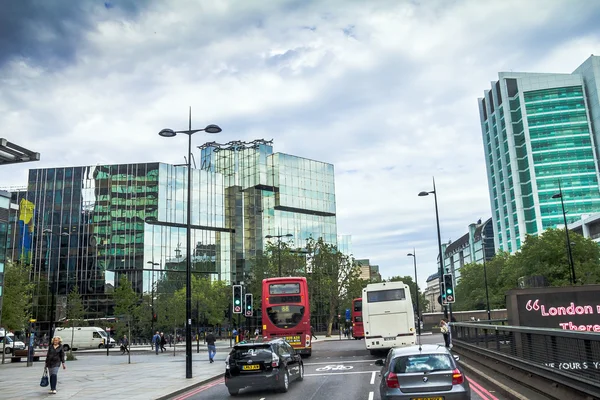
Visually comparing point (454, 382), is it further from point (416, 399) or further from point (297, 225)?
point (297, 225)

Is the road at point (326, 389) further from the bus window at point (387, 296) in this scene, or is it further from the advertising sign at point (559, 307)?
the bus window at point (387, 296)

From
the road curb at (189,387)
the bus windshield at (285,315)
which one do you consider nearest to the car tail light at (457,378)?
the road curb at (189,387)

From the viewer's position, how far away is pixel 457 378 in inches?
404

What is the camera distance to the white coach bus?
88.7 feet

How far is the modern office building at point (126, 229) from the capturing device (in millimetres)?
85375

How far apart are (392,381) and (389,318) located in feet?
56.5

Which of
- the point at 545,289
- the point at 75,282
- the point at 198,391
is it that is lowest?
the point at 198,391

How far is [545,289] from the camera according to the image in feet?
65.8

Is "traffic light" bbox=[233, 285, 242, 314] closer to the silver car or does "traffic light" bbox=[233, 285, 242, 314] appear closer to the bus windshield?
the bus windshield

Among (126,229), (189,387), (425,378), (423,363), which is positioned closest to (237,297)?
(189,387)

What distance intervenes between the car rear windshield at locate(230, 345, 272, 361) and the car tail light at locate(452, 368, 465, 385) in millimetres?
6749

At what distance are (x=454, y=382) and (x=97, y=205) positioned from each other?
284ft

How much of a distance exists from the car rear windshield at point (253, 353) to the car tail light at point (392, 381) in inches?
231

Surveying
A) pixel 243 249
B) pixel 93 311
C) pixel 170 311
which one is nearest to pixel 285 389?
pixel 170 311
